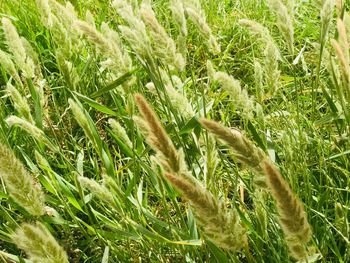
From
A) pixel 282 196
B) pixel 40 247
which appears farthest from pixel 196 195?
pixel 40 247

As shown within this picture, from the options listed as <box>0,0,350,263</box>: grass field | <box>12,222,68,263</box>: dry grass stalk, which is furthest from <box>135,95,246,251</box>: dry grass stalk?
<box>12,222,68,263</box>: dry grass stalk

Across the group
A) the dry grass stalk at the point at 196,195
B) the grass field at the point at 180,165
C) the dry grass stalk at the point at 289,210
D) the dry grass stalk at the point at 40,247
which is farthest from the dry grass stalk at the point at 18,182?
the dry grass stalk at the point at 289,210

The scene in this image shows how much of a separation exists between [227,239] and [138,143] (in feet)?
3.29

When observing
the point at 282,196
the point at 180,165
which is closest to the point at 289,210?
the point at 282,196

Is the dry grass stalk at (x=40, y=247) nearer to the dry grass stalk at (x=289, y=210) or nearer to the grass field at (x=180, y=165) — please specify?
the grass field at (x=180, y=165)

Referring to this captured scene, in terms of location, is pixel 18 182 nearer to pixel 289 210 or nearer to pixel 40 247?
pixel 40 247

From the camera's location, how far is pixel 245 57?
9.07ft

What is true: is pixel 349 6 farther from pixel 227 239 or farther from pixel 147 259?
pixel 227 239

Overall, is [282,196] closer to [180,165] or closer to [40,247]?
[180,165]

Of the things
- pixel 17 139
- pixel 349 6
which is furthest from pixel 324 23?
pixel 349 6

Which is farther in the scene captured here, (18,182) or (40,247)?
(18,182)

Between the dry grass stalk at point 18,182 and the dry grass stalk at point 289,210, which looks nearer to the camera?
the dry grass stalk at point 289,210

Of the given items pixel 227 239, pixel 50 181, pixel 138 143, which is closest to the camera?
pixel 227 239

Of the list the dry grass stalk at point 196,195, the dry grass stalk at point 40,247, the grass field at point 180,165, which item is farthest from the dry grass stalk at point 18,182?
the dry grass stalk at point 196,195
